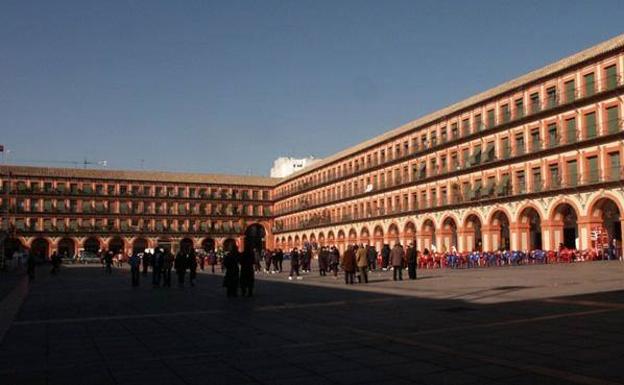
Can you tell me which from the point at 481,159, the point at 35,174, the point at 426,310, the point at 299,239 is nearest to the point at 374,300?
the point at 426,310

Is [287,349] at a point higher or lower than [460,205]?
lower

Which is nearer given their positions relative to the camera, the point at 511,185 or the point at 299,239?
the point at 511,185

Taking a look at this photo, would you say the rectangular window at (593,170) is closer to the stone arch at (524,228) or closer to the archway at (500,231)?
the stone arch at (524,228)

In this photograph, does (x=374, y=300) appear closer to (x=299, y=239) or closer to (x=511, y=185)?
(x=511, y=185)

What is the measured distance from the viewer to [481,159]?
49.9m

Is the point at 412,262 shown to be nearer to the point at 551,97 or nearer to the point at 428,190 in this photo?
the point at 551,97

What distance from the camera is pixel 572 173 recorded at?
40.5 metres

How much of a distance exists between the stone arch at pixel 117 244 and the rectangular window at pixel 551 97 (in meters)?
65.4

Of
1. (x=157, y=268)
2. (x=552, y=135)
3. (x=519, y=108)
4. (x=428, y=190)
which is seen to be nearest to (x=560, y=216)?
(x=552, y=135)

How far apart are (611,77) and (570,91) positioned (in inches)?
144

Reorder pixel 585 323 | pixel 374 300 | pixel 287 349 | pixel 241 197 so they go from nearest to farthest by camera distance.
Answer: pixel 287 349 < pixel 585 323 < pixel 374 300 < pixel 241 197

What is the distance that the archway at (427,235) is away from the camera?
2249 inches

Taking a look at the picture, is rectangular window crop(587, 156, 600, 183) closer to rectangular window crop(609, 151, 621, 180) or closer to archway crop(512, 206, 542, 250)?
rectangular window crop(609, 151, 621, 180)

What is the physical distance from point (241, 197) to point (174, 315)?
87.2 metres
